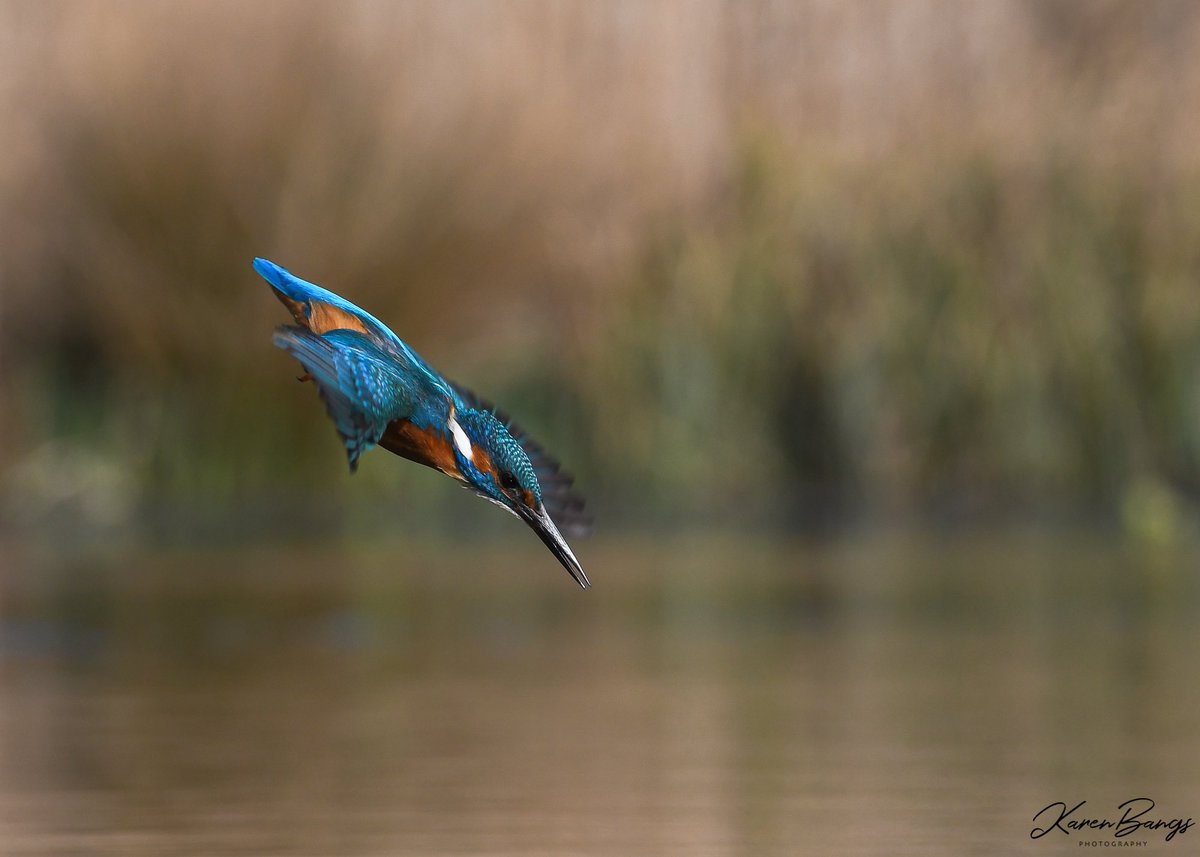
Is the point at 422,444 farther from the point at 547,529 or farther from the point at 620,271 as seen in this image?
the point at 620,271

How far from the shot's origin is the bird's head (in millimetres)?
3270

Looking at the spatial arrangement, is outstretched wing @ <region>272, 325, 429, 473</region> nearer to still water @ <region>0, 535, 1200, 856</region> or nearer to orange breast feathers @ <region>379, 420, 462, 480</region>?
orange breast feathers @ <region>379, 420, 462, 480</region>

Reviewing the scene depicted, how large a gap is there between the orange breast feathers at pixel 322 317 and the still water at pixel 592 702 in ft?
2.30

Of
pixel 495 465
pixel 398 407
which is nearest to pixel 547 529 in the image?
pixel 495 465

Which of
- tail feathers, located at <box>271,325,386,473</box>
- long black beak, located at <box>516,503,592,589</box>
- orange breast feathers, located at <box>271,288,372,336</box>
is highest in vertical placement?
orange breast feathers, located at <box>271,288,372,336</box>

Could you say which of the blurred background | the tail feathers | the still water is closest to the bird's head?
the tail feathers

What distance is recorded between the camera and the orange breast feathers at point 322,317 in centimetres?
339

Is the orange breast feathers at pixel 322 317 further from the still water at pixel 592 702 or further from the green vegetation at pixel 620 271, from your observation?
the green vegetation at pixel 620 271

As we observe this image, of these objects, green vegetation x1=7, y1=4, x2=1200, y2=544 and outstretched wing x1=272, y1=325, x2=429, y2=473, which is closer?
outstretched wing x1=272, y1=325, x2=429, y2=473

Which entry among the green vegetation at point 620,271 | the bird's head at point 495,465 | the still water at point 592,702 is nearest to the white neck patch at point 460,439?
the bird's head at point 495,465

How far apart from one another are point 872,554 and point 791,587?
3.10 ft

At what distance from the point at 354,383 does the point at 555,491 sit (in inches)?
22.1

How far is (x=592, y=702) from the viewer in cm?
468

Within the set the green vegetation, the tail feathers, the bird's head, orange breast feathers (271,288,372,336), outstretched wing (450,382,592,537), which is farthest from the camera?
the green vegetation
